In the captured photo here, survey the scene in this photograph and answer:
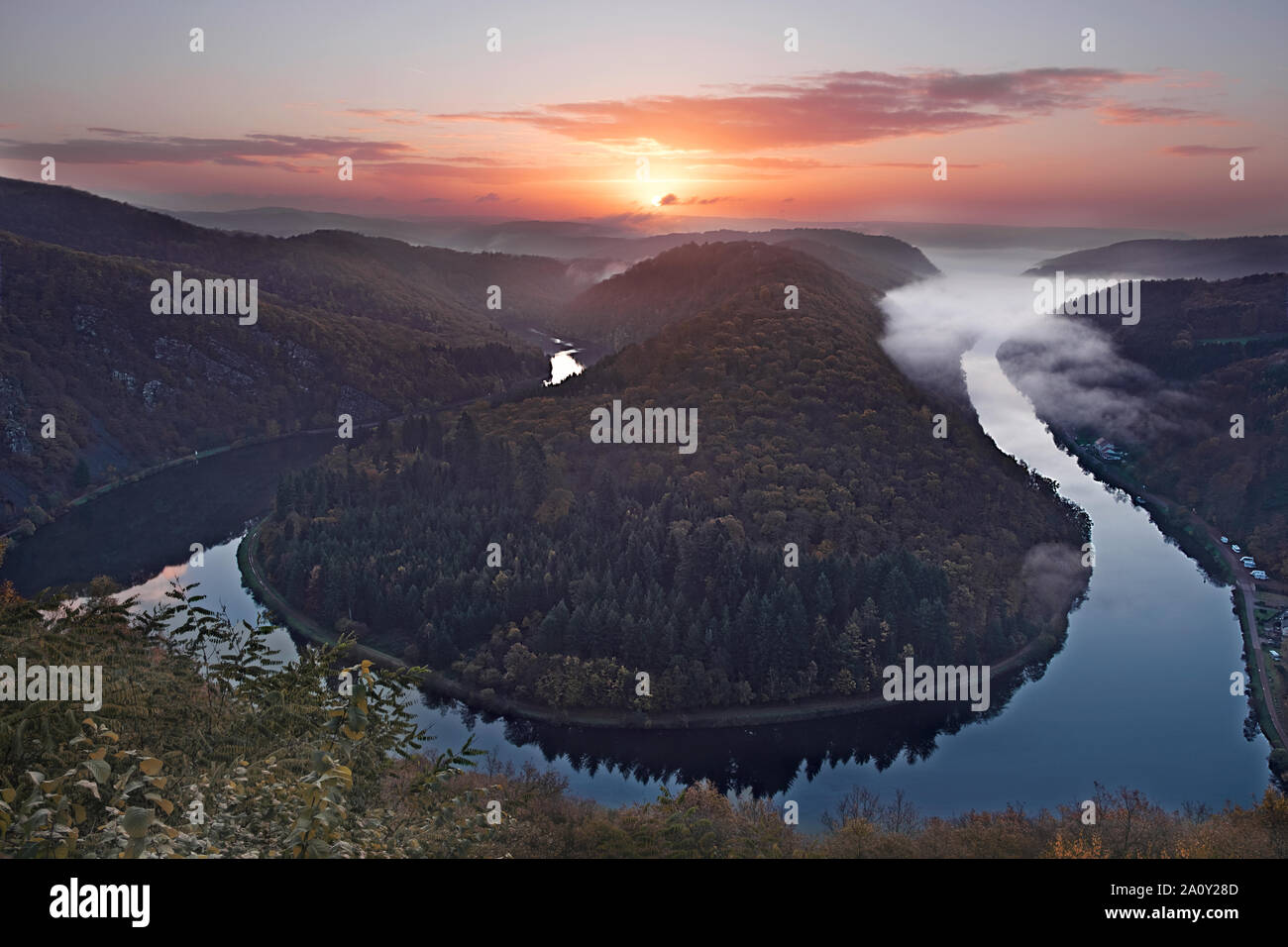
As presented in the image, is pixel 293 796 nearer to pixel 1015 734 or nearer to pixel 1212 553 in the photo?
pixel 1015 734

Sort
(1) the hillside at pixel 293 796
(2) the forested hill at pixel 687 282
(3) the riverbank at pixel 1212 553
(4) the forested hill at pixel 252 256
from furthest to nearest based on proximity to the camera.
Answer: (4) the forested hill at pixel 252 256
(2) the forested hill at pixel 687 282
(3) the riverbank at pixel 1212 553
(1) the hillside at pixel 293 796

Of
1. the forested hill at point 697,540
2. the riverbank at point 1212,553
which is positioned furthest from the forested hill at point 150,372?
the riverbank at point 1212,553

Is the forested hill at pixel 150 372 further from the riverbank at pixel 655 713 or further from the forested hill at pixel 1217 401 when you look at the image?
the forested hill at pixel 1217 401

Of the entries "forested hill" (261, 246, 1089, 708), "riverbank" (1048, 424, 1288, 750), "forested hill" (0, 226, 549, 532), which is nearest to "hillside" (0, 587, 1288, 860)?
"forested hill" (261, 246, 1089, 708)

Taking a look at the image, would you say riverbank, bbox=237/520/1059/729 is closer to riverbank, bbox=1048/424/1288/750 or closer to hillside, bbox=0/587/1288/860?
hillside, bbox=0/587/1288/860

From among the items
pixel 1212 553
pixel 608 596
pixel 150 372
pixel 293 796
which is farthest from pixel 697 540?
pixel 150 372

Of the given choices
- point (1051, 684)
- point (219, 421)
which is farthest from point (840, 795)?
point (219, 421)

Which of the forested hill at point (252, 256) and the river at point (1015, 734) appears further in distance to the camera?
the forested hill at point (252, 256)

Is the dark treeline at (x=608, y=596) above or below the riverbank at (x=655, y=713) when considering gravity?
above
